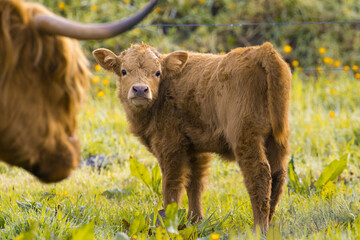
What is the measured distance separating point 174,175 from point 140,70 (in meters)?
0.93

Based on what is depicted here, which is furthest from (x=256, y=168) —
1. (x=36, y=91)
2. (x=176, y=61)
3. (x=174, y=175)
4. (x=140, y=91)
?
(x=36, y=91)

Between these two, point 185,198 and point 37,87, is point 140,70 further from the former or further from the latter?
point 37,87

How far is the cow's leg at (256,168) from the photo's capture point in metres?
3.93

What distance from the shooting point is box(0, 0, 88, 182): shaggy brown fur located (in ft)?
9.77

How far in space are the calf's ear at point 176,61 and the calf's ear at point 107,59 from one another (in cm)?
45

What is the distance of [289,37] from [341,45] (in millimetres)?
934

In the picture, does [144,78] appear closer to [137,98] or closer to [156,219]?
[137,98]

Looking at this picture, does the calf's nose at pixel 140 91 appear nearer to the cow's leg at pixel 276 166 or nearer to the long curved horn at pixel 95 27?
the cow's leg at pixel 276 166

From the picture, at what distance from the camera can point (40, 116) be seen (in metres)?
3.09

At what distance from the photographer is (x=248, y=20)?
9.97m

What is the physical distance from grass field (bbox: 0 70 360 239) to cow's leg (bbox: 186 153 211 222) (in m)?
0.15

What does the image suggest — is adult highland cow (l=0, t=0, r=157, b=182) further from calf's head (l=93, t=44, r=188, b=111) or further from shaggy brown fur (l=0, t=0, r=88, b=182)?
calf's head (l=93, t=44, r=188, b=111)

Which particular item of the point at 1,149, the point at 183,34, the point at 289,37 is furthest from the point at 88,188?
the point at 289,37

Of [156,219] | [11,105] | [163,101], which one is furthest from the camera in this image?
[163,101]
